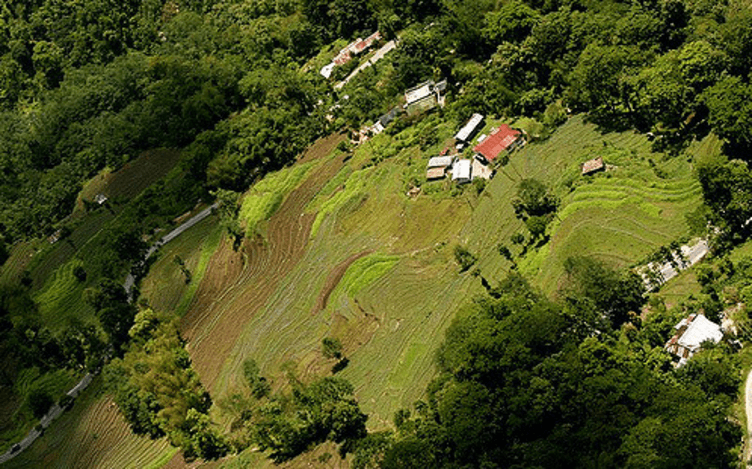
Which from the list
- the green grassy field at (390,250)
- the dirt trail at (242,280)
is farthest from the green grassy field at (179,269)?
the dirt trail at (242,280)

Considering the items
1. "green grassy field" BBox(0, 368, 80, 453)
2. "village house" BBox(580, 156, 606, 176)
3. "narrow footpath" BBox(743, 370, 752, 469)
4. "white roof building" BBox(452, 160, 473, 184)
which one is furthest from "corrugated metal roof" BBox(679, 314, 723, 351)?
"green grassy field" BBox(0, 368, 80, 453)

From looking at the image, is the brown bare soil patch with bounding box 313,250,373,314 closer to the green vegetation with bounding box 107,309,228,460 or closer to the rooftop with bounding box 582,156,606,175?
the green vegetation with bounding box 107,309,228,460

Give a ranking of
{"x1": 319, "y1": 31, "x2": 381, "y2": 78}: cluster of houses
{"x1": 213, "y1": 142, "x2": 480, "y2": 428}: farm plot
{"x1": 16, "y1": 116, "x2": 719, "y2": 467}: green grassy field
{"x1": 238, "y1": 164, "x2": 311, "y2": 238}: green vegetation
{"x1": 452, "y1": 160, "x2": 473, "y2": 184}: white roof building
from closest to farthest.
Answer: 1. {"x1": 16, "y1": 116, "x2": 719, "y2": 467}: green grassy field
2. {"x1": 213, "y1": 142, "x2": 480, "y2": 428}: farm plot
3. {"x1": 452, "y1": 160, "x2": 473, "y2": 184}: white roof building
4. {"x1": 238, "y1": 164, "x2": 311, "y2": 238}: green vegetation
5. {"x1": 319, "y1": 31, "x2": 381, "y2": 78}: cluster of houses

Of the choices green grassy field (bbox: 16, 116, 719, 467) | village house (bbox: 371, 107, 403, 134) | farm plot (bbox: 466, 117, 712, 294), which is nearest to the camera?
farm plot (bbox: 466, 117, 712, 294)

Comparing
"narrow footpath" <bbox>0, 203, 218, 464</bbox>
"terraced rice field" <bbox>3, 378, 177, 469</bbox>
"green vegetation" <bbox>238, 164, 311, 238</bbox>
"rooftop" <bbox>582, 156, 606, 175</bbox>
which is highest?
"rooftop" <bbox>582, 156, 606, 175</bbox>

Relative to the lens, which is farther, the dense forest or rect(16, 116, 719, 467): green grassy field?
rect(16, 116, 719, 467): green grassy field

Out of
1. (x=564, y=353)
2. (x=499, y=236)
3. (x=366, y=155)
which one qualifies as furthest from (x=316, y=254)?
(x=564, y=353)

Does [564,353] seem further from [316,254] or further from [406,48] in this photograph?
[406,48]
